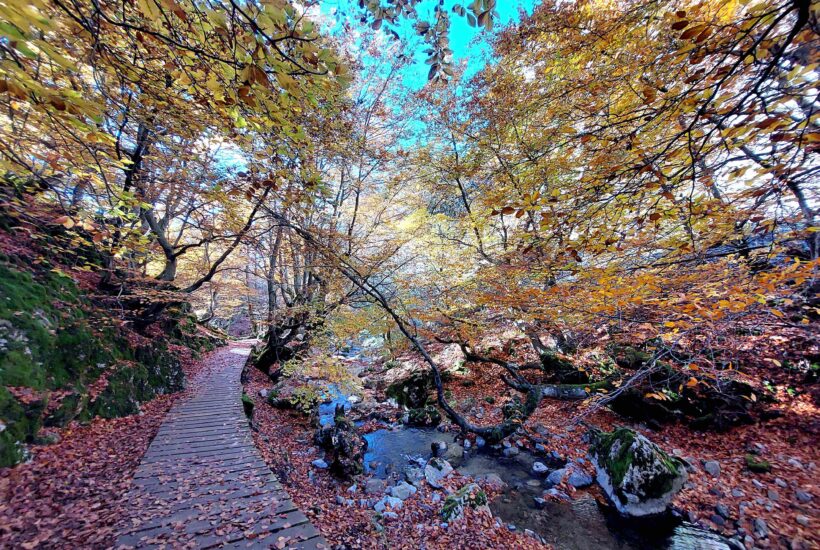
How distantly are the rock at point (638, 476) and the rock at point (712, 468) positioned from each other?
50cm

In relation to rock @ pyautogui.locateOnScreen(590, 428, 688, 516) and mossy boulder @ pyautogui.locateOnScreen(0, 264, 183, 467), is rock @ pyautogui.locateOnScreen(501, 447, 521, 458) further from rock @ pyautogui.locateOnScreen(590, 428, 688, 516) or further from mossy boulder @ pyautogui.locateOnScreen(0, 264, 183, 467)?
mossy boulder @ pyautogui.locateOnScreen(0, 264, 183, 467)

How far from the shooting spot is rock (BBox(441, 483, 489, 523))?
15.9ft

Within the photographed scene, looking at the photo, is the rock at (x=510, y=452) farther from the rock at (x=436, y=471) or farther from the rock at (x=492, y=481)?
the rock at (x=436, y=471)

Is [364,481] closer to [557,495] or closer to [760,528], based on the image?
[557,495]

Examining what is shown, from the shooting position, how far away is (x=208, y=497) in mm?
4004

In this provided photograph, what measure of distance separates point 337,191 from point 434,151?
4.69 m

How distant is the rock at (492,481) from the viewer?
599 centimetres

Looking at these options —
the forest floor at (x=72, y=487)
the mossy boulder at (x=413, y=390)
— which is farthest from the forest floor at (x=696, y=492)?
the mossy boulder at (x=413, y=390)

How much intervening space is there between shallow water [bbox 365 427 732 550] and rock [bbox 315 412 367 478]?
17.7 inches

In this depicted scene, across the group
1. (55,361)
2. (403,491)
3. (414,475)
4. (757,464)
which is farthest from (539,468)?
(55,361)

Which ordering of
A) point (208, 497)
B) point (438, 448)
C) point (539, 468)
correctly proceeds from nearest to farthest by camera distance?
point (208, 497) < point (539, 468) < point (438, 448)

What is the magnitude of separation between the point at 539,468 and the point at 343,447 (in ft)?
15.0

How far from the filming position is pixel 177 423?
20.3ft

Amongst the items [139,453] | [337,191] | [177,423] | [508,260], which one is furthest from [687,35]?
[337,191]
